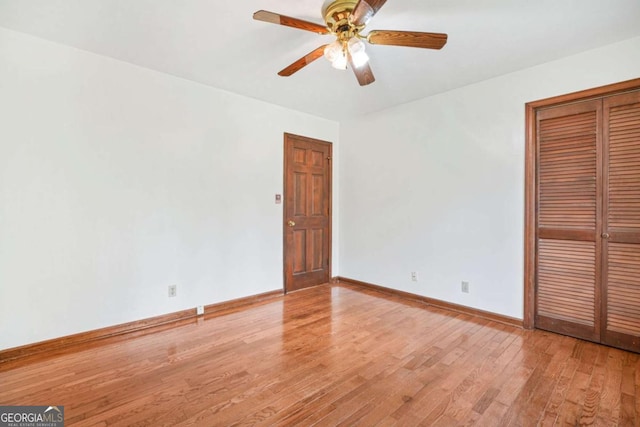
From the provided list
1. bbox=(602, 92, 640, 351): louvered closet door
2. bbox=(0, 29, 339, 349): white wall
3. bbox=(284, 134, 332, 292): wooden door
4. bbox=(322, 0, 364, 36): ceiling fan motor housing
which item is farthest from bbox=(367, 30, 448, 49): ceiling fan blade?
bbox=(284, 134, 332, 292): wooden door

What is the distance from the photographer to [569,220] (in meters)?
2.72

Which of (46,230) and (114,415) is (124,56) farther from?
(114,415)

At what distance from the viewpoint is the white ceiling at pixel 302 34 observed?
200 centimetres

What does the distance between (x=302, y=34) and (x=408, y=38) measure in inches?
33.4

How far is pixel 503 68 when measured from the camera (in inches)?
113

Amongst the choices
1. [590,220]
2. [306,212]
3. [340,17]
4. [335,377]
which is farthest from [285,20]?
[590,220]

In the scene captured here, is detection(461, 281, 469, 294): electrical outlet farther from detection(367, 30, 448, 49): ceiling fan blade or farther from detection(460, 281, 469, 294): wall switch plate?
detection(367, 30, 448, 49): ceiling fan blade

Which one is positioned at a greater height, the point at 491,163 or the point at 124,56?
the point at 124,56

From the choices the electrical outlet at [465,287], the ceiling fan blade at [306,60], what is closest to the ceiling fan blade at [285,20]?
the ceiling fan blade at [306,60]

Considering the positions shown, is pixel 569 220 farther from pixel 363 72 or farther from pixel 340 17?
pixel 340 17

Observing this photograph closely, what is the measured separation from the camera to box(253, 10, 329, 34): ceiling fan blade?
5.60 feet

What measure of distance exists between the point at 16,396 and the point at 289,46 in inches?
120

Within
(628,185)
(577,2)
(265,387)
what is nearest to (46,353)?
(265,387)

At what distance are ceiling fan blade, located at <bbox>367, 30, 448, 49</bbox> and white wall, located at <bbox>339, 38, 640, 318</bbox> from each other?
63.0 inches
